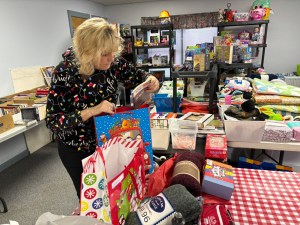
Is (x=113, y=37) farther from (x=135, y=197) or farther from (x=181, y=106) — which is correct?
(x=181, y=106)

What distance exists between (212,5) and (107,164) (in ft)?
17.7

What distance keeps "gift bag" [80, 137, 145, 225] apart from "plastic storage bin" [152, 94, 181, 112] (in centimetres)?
136

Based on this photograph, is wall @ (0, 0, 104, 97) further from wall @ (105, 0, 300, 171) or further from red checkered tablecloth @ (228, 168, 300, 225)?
red checkered tablecloth @ (228, 168, 300, 225)

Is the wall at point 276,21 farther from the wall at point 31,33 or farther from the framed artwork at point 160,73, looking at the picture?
the wall at point 31,33

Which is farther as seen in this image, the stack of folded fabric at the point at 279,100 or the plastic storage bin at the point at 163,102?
the plastic storage bin at the point at 163,102

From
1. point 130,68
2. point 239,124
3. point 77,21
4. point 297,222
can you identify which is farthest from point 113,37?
point 77,21

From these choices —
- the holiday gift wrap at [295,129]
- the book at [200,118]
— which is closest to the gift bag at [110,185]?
the book at [200,118]

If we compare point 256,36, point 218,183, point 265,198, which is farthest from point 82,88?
point 256,36

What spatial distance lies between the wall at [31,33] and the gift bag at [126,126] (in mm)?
2653

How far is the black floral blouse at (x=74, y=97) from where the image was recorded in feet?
3.55

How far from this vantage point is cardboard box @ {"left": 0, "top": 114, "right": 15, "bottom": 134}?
2.20m

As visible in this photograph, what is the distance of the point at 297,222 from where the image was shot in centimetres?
87

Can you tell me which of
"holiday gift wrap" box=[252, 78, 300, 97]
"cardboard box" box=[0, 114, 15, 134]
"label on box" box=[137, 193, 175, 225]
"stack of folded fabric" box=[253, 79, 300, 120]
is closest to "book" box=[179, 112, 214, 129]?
"stack of folded fabric" box=[253, 79, 300, 120]

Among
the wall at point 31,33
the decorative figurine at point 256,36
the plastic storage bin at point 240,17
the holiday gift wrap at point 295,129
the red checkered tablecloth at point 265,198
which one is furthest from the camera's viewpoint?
the decorative figurine at point 256,36
